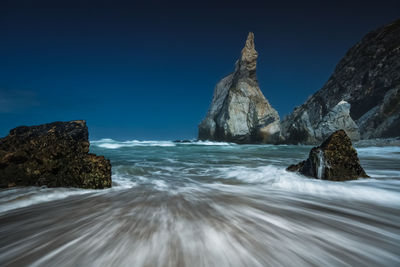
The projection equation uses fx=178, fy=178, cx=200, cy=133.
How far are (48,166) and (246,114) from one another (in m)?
32.9

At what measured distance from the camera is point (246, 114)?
33.6 metres

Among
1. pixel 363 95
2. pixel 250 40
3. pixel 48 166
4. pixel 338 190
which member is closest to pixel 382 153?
pixel 338 190

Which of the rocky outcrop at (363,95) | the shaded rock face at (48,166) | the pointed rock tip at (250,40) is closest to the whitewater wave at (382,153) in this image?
the shaded rock face at (48,166)

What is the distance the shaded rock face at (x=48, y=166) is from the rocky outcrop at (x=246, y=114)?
31.1 metres

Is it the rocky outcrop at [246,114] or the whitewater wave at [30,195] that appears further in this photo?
the rocky outcrop at [246,114]

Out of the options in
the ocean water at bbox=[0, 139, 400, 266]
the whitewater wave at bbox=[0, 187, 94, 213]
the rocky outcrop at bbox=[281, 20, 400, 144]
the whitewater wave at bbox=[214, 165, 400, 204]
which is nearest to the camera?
the ocean water at bbox=[0, 139, 400, 266]

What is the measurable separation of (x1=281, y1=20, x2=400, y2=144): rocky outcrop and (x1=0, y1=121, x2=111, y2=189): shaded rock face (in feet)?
94.3

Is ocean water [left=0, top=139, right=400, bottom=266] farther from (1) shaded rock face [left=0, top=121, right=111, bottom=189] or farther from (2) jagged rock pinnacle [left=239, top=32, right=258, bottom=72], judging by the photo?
(2) jagged rock pinnacle [left=239, top=32, right=258, bottom=72]

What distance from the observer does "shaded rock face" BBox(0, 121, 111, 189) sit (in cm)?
287

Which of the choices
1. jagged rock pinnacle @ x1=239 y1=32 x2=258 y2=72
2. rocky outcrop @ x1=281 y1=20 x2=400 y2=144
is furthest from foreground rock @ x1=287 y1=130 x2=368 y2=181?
jagged rock pinnacle @ x1=239 y1=32 x2=258 y2=72

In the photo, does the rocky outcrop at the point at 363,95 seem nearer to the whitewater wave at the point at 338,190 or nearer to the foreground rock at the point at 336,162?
the foreground rock at the point at 336,162

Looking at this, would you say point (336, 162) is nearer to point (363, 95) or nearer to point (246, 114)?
point (246, 114)

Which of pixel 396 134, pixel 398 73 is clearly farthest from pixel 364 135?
pixel 398 73

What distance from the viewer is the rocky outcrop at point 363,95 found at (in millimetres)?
22581
